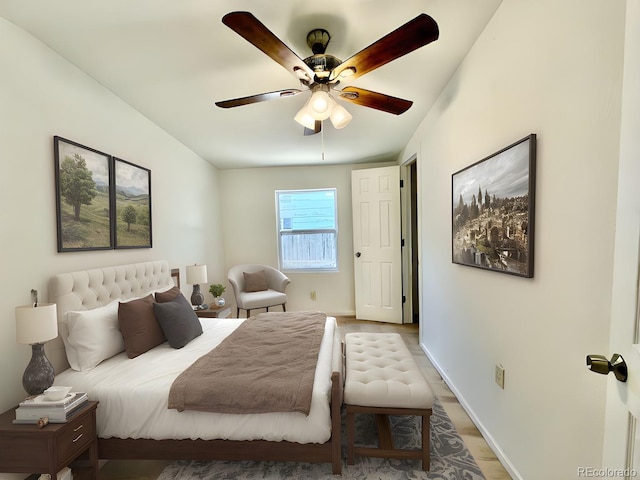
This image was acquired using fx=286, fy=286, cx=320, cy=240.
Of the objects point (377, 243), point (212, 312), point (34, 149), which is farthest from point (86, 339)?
point (377, 243)

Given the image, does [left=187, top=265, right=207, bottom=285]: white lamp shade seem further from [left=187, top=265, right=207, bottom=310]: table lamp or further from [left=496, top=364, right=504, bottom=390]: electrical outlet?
[left=496, top=364, right=504, bottom=390]: electrical outlet

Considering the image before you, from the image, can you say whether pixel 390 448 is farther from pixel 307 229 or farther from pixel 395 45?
pixel 307 229

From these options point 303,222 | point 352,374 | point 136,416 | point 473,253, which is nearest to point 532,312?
point 473,253

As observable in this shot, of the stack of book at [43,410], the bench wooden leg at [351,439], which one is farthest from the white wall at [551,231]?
the stack of book at [43,410]

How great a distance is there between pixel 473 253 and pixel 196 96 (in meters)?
2.47

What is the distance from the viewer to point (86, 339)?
1735 millimetres

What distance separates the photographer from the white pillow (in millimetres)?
1726

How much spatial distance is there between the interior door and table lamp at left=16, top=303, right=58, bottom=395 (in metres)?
3.54

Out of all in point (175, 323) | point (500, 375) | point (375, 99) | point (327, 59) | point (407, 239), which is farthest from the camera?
point (407, 239)

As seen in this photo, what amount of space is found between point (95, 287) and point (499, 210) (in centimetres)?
266

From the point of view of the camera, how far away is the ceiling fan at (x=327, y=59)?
128 cm

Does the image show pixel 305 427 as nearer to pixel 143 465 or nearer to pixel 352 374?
pixel 352 374

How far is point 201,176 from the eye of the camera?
4012 mm


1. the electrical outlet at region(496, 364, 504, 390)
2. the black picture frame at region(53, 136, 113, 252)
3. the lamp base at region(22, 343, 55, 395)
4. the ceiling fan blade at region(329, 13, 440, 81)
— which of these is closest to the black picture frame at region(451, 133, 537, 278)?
the electrical outlet at region(496, 364, 504, 390)
